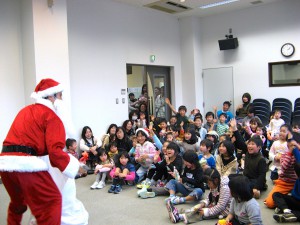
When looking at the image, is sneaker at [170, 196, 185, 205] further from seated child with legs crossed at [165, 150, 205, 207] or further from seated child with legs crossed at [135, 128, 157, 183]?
seated child with legs crossed at [135, 128, 157, 183]

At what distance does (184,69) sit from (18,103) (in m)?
4.87

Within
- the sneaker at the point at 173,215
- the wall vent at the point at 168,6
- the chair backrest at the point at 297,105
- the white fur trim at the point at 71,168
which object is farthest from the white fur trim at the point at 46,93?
the chair backrest at the point at 297,105

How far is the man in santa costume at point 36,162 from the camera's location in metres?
2.35

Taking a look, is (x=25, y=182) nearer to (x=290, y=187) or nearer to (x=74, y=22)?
(x=290, y=187)

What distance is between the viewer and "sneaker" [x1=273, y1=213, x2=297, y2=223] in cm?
306

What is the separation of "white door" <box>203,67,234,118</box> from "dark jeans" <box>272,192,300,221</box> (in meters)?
5.41

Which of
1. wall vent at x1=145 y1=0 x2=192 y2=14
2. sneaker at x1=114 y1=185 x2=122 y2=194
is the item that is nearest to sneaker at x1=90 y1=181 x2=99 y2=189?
sneaker at x1=114 y1=185 x2=122 y2=194

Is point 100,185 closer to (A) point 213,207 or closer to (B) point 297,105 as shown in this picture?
(A) point 213,207

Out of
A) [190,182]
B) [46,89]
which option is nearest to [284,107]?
[190,182]

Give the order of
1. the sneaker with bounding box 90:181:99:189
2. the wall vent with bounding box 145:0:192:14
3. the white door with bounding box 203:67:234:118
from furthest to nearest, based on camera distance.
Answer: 1. the white door with bounding box 203:67:234:118
2. the wall vent with bounding box 145:0:192:14
3. the sneaker with bounding box 90:181:99:189

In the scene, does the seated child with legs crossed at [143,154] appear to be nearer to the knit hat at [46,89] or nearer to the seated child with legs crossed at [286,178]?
the seated child with legs crossed at [286,178]

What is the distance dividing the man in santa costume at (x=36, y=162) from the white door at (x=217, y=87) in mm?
6754

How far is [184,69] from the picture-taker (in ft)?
29.6

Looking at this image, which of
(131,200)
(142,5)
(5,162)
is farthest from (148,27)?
(5,162)
